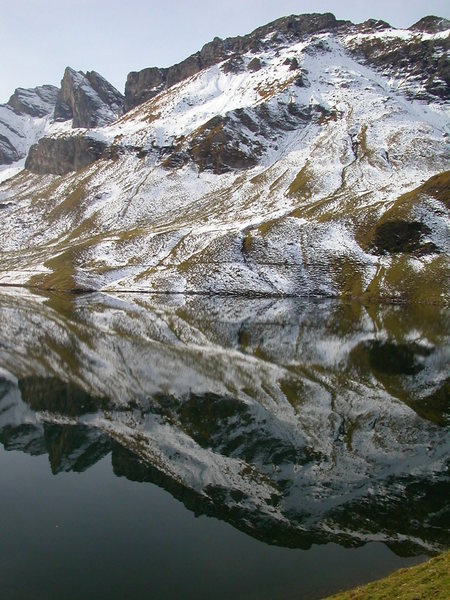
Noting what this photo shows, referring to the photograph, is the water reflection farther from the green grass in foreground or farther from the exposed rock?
the exposed rock

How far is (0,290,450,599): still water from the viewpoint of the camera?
62.5 ft

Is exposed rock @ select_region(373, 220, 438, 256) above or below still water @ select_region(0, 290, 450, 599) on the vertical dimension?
above

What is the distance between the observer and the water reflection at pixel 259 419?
23531 mm

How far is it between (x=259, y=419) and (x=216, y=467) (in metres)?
8.79

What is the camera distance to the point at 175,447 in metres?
30.4

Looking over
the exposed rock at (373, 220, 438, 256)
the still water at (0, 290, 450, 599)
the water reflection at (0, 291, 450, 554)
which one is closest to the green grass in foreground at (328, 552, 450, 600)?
the still water at (0, 290, 450, 599)

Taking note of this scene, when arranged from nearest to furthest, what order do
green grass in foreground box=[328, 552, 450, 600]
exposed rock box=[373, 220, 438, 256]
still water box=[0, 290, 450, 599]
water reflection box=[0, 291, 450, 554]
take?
green grass in foreground box=[328, 552, 450, 600] → still water box=[0, 290, 450, 599] → water reflection box=[0, 291, 450, 554] → exposed rock box=[373, 220, 438, 256]

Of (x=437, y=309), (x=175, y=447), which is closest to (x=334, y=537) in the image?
(x=175, y=447)

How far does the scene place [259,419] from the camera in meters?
35.8

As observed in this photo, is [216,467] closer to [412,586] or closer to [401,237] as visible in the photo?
[412,586]

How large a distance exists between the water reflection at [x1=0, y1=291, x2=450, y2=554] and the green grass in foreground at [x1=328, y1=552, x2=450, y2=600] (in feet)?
9.81

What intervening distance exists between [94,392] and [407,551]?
2979cm

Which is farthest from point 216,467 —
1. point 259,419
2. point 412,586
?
point 412,586

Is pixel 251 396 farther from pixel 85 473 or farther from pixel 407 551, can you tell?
pixel 407 551
